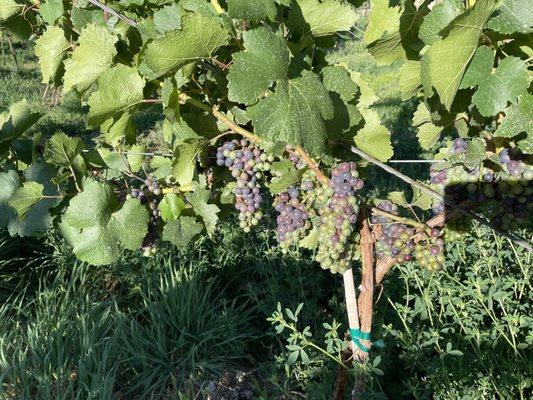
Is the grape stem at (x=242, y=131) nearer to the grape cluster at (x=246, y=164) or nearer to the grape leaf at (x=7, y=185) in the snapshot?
the grape cluster at (x=246, y=164)

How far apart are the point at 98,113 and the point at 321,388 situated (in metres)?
1.28

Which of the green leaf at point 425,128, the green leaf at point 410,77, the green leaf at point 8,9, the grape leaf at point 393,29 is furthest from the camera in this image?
the green leaf at point 8,9

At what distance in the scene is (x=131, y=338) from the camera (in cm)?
280

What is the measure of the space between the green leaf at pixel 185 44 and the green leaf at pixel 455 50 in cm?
41

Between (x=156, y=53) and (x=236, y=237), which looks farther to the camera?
(x=236, y=237)

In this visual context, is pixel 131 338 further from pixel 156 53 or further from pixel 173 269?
pixel 156 53

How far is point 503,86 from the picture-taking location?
37.0 inches

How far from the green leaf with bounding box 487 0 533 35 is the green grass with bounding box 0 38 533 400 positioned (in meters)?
1.22

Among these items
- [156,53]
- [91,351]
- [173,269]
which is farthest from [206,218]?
[173,269]

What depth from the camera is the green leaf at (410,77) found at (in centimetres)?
128

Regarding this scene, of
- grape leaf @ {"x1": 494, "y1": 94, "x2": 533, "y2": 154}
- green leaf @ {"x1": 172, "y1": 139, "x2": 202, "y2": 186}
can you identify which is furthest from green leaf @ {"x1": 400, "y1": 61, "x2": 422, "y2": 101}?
green leaf @ {"x1": 172, "y1": 139, "x2": 202, "y2": 186}

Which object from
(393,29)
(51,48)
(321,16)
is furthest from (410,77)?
(51,48)

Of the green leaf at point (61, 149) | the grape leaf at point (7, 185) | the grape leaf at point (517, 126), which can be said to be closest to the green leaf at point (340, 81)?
the grape leaf at point (517, 126)

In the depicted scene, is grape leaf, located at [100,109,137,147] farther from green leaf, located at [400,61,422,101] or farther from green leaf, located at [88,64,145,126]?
green leaf, located at [400,61,422,101]
